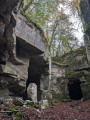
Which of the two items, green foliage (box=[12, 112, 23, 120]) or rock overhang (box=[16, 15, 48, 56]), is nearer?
green foliage (box=[12, 112, 23, 120])

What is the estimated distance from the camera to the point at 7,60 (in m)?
6.53

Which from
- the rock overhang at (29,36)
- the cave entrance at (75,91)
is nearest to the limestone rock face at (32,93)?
the rock overhang at (29,36)

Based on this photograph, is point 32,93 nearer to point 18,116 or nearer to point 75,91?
point 18,116

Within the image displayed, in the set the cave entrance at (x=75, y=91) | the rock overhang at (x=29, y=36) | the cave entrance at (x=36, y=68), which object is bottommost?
the cave entrance at (x=75, y=91)

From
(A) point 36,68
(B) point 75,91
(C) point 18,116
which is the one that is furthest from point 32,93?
(B) point 75,91

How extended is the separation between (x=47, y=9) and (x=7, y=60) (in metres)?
6.50

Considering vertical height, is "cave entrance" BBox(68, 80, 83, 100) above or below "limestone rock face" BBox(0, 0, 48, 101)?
below

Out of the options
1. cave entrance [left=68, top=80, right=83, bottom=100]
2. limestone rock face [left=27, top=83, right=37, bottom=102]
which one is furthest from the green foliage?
cave entrance [left=68, top=80, right=83, bottom=100]

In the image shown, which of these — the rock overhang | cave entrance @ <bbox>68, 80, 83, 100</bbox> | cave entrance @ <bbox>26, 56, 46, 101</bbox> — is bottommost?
cave entrance @ <bbox>68, 80, 83, 100</bbox>

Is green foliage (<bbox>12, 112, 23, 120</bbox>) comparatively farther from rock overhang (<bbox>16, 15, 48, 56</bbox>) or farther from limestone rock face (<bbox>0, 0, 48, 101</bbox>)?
rock overhang (<bbox>16, 15, 48, 56</bbox>)

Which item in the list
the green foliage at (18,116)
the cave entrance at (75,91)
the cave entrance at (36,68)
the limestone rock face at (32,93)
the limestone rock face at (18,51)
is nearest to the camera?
the green foliage at (18,116)

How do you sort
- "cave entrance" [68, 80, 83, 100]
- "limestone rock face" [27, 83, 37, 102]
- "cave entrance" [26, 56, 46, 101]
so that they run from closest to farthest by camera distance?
"limestone rock face" [27, 83, 37, 102] < "cave entrance" [26, 56, 46, 101] < "cave entrance" [68, 80, 83, 100]

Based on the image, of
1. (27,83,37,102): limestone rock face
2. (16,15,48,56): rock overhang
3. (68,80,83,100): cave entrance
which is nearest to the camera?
Result: (27,83,37,102): limestone rock face

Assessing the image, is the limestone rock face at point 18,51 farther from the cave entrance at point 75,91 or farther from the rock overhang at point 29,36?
the cave entrance at point 75,91
